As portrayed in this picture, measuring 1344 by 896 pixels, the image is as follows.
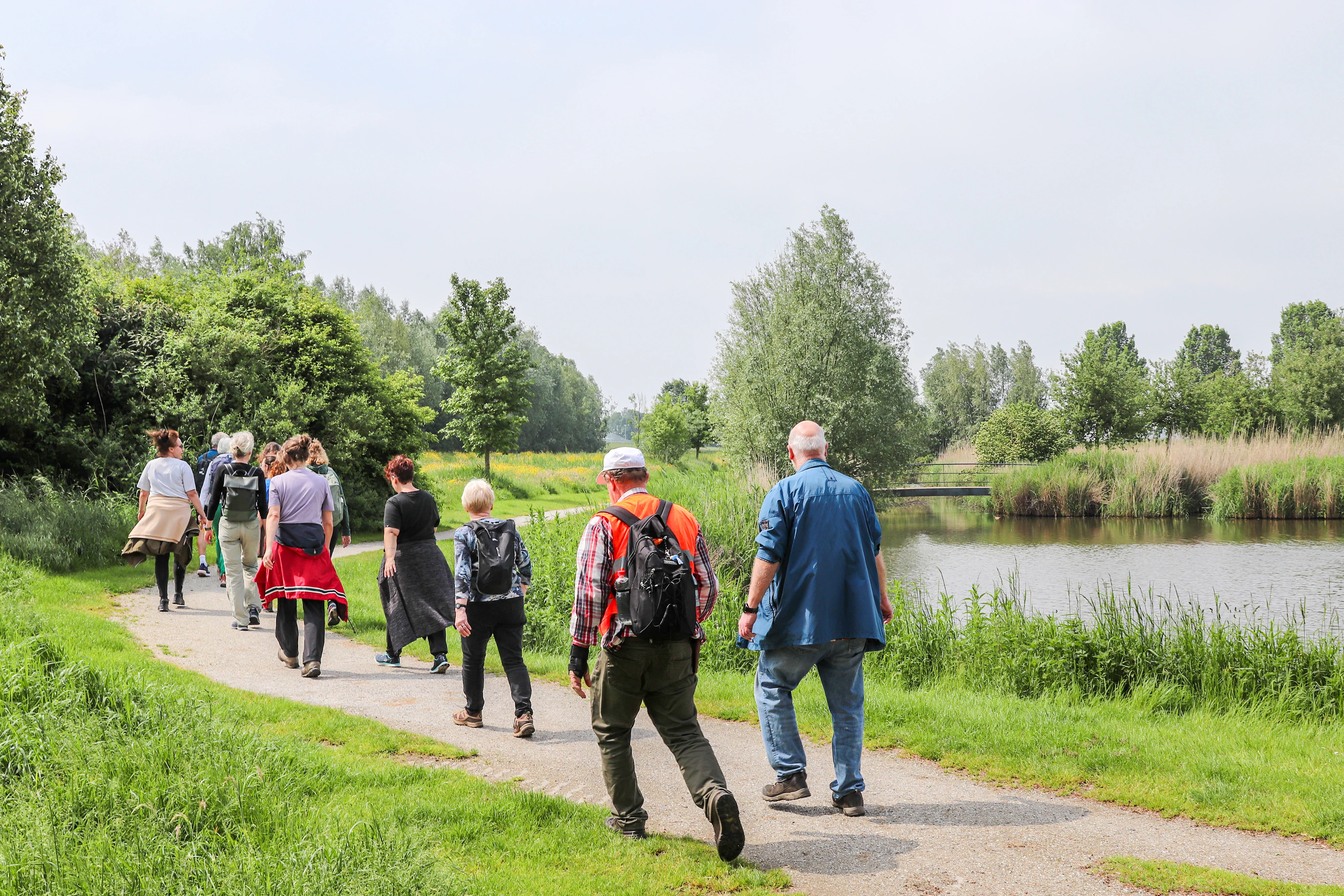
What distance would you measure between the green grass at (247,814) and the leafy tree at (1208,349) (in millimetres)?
130024

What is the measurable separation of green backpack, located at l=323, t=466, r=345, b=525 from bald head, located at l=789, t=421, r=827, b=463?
545 cm

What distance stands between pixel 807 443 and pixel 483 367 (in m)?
29.1

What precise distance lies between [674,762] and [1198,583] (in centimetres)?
1554

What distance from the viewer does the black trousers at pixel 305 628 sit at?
7.90 meters

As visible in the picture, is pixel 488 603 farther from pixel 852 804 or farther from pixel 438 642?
pixel 852 804

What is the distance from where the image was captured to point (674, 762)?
19.1 feet

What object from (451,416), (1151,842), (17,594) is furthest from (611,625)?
(451,416)

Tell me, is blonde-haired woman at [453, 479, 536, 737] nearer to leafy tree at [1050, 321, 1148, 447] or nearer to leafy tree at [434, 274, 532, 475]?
leafy tree at [434, 274, 532, 475]

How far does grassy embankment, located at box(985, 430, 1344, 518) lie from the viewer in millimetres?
31953

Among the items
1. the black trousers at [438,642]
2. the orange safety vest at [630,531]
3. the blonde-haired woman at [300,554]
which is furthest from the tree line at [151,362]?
the orange safety vest at [630,531]

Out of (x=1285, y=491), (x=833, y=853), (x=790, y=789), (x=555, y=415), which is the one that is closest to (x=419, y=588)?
(x=790, y=789)

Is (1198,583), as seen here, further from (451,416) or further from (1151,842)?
(451,416)

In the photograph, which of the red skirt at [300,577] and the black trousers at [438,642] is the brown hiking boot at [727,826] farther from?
the red skirt at [300,577]

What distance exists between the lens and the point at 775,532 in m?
4.84
